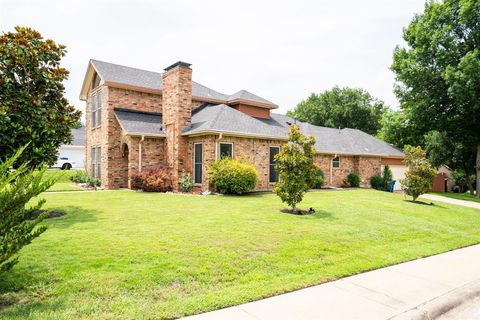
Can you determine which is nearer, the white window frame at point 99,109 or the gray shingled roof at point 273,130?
the gray shingled roof at point 273,130

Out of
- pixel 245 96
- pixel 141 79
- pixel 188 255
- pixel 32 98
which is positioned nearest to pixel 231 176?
pixel 32 98

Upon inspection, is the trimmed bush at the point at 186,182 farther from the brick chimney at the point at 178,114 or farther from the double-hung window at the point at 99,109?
the double-hung window at the point at 99,109

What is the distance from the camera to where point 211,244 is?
6309 mm

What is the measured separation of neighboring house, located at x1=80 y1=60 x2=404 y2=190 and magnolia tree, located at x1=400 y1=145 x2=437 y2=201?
6.46m

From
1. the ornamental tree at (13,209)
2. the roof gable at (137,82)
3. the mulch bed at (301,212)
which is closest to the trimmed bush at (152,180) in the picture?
the roof gable at (137,82)

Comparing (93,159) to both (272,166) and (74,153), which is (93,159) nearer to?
(272,166)

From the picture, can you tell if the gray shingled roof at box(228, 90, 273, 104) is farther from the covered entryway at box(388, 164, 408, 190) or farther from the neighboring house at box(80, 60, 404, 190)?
the covered entryway at box(388, 164, 408, 190)

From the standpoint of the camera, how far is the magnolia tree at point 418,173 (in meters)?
15.1

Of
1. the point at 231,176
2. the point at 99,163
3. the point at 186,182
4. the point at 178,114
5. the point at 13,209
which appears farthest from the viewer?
the point at 99,163

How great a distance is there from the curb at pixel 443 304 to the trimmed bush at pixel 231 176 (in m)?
10.5

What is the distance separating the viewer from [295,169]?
1044cm

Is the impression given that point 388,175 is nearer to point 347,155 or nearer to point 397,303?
point 347,155

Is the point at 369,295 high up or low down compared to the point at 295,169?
down

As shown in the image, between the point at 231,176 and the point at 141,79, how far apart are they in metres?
10.3
